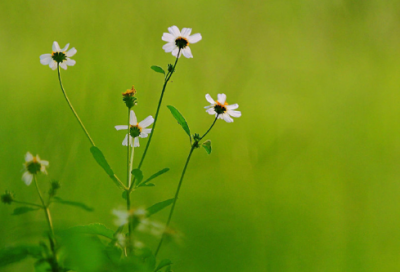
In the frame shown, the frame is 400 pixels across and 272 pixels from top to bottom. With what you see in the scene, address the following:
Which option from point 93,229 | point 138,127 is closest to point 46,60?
point 138,127

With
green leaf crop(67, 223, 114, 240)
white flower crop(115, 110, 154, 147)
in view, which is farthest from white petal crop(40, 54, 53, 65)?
A: green leaf crop(67, 223, 114, 240)

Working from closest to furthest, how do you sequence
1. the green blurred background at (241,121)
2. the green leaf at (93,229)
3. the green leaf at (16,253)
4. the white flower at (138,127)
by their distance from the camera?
the green leaf at (16,253)
the green leaf at (93,229)
the white flower at (138,127)
the green blurred background at (241,121)

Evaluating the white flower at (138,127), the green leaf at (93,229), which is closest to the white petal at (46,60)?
the white flower at (138,127)

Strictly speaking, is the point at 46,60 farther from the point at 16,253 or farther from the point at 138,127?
the point at 16,253

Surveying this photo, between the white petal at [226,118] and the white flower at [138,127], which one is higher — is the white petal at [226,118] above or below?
above

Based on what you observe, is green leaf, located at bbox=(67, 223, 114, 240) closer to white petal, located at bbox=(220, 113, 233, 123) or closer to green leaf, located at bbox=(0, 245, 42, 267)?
green leaf, located at bbox=(0, 245, 42, 267)

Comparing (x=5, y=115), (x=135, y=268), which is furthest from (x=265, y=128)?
(x=135, y=268)

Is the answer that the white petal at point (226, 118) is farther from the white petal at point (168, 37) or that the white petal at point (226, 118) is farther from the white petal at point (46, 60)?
the white petal at point (46, 60)
